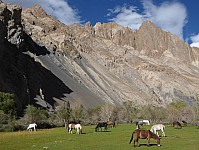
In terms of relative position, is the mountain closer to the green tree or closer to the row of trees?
the row of trees

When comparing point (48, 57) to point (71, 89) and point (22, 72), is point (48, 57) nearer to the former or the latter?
point (71, 89)

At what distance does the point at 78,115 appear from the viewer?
9425 centimetres

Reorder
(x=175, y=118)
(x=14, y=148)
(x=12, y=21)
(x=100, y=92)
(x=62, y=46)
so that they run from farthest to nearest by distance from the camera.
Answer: (x=62, y=46) < (x=100, y=92) < (x=12, y=21) < (x=175, y=118) < (x=14, y=148)

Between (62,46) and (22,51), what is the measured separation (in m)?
47.3

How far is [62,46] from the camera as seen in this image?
181375mm

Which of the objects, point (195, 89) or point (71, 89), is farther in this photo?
point (195, 89)

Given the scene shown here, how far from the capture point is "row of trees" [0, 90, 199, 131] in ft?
223

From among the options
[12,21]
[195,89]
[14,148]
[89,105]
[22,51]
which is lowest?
[14,148]

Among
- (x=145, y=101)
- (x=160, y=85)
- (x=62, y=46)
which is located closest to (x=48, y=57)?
(x=62, y=46)

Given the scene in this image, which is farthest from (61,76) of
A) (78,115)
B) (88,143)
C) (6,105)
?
(88,143)

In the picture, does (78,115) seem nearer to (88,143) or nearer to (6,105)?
(6,105)

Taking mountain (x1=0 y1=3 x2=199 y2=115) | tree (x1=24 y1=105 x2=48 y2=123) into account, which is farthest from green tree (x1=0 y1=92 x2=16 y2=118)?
mountain (x1=0 y1=3 x2=199 y2=115)

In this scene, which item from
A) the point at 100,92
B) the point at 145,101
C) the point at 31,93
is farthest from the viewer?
the point at 145,101

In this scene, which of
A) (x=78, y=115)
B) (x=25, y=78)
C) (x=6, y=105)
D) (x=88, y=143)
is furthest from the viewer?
(x=25, y=78)
